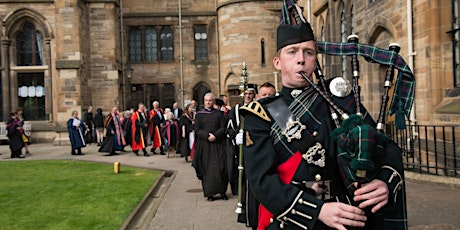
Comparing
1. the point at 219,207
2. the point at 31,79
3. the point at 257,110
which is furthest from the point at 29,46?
the point at 257,110

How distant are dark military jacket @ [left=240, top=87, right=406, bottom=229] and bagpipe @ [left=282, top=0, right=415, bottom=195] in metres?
0.07

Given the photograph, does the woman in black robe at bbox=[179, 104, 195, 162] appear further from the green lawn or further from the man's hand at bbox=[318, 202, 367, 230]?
the man's hand at bbox=[318, 202, 367, 230]

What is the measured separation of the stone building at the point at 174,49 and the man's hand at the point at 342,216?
7.40 meters

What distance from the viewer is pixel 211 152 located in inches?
331

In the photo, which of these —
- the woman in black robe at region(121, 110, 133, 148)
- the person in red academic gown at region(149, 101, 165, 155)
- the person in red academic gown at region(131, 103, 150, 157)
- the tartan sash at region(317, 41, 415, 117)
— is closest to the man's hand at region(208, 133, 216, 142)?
the tartan sash at region(317, 41, 415, 117)

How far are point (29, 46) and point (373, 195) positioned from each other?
23.1 meters

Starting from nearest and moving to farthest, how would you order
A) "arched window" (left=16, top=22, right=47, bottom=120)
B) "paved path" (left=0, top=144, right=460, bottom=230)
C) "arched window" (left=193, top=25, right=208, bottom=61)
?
"paved path" (left=0, top=144, right=460, bottom=230) → "arched window" (left=16, top=22, right=47, bottom=120) → "arched window" (left=193, top=25, right=208, bottom=61)

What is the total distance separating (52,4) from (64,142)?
22.5ft

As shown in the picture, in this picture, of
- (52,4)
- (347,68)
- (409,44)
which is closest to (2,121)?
(52,4)

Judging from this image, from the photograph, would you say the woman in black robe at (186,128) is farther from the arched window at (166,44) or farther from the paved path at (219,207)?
the arched window at (166,44)

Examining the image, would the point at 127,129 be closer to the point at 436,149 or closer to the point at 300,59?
the point at 436,149

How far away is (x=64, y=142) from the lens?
2052 centimetres

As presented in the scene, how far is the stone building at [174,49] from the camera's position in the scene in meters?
9.36

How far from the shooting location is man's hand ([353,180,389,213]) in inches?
78.9
